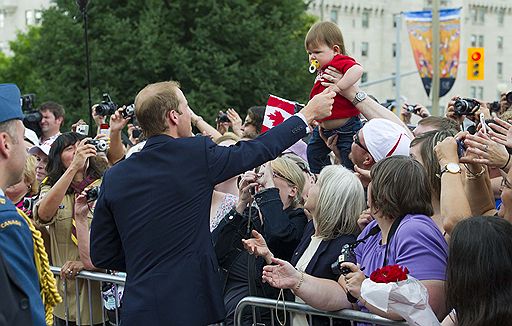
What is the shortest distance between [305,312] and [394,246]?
81 cm

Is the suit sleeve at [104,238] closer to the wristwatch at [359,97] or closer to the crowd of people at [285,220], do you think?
the crowd of people at [285,220]

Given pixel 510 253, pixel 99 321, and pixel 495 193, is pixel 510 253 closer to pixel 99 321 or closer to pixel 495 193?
pixel 495 193

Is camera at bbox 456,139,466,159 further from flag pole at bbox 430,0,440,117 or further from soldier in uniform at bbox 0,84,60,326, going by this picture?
flag pole at bbox 430,0,440,117

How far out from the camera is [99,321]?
25.0 ft

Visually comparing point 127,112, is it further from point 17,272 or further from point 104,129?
point 17,272

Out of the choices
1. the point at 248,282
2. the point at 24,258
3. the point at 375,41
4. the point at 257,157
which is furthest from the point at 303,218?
the point at 375,41

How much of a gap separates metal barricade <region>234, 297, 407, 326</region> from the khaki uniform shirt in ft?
5.76

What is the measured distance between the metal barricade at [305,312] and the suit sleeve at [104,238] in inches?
32.3

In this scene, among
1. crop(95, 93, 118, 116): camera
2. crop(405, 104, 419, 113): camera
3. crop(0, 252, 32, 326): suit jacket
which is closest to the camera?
crop(0, 252, 32, 326): suit jacket

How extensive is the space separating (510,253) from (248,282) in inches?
93.6

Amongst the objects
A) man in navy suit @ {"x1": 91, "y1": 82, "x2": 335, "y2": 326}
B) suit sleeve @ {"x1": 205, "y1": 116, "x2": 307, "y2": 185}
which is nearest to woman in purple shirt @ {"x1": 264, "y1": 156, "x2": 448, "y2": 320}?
man in navy suit @ {"x1": 91, "y1": 82, "x2": 335, "y2": 326}

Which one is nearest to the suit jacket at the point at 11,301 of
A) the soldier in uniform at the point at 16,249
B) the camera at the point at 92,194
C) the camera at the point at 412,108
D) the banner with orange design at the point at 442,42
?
the soldier in uniform at the point at 16,249

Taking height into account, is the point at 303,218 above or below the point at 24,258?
below

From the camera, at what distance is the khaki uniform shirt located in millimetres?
7562
